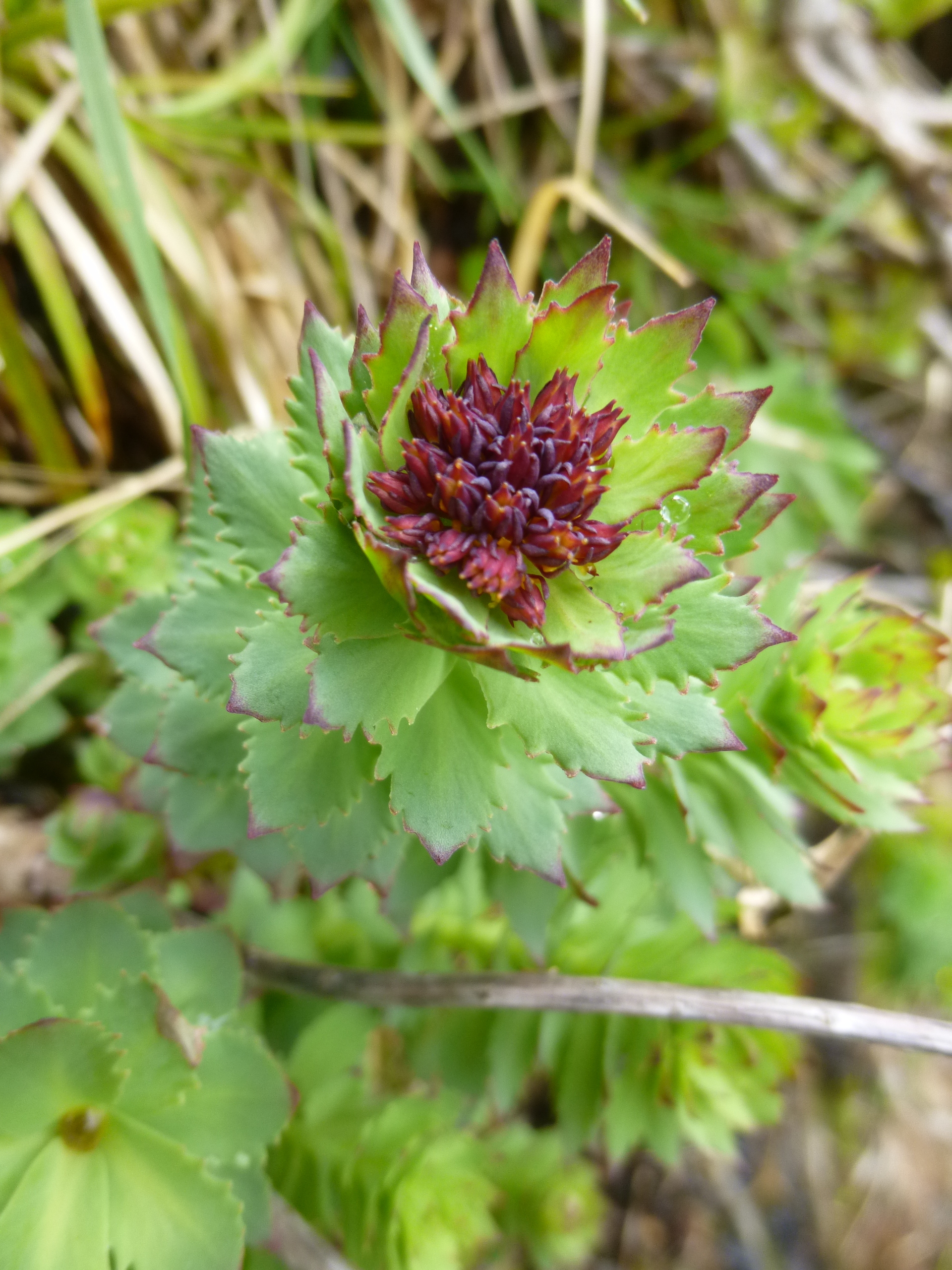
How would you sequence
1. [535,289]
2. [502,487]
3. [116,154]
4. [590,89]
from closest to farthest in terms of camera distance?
[502,487]
[116,154]
[590,89]
[535,289]

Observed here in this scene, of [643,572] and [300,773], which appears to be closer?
[643,572]

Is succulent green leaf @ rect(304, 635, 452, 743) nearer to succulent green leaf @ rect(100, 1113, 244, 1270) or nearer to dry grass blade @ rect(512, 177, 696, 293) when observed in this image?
succulent green leaf @ rect(100, 1113, 244, 1270)

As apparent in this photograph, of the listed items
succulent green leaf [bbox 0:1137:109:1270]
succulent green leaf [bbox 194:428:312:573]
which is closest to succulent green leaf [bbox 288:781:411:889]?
succulent green leaf [bbox 194:428:312:573]

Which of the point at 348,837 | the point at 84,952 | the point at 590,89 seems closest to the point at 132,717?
the point at 84,952

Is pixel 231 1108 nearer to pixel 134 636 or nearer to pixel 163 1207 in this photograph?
pixel 163 1207

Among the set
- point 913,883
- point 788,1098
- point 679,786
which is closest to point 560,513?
point 679,786

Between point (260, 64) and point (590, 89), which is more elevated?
point (260, 64)

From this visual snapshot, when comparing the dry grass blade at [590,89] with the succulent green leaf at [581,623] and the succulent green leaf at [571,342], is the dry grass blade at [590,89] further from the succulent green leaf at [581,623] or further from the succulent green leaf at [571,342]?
the succulent green leaf at [581,623]
